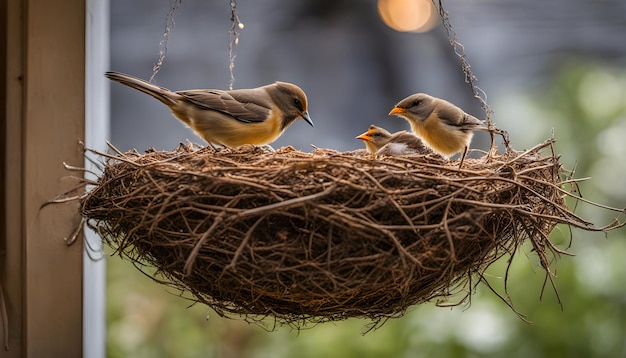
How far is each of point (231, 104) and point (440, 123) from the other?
3.01 ft

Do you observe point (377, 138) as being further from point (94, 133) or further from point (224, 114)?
point (94, 133)

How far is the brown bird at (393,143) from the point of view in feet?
10.2

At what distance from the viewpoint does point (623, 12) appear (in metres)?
6.54

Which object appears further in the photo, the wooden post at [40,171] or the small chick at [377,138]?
the small chick at [377,138]

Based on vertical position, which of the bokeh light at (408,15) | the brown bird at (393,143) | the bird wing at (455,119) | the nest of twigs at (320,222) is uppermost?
the bokeh light at (408,15)

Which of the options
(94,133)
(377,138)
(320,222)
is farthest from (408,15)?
(320,222)

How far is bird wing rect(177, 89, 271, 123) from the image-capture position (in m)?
3.01

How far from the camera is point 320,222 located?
7.21 feet

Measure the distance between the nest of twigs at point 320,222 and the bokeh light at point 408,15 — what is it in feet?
11.8

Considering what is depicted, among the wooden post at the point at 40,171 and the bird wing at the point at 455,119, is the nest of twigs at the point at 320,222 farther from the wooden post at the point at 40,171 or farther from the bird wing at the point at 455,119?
the wooden post at the point at 40,171

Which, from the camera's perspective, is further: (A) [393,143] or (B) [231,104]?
(A) [393,143]

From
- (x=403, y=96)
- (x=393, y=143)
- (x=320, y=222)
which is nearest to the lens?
(x=320, y=222)

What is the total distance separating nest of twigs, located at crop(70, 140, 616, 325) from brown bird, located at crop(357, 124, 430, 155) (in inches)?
23.4

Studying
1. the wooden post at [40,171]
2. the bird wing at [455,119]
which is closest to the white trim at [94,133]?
the wooden post at [40,171]
